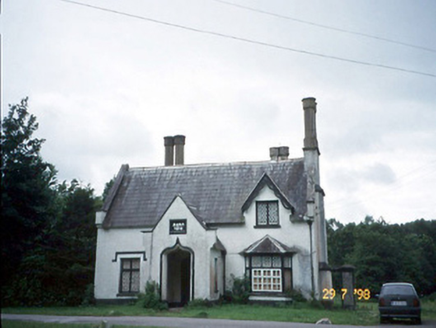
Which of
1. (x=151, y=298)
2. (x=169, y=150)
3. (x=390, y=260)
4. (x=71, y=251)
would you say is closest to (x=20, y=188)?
Answer: (x=151, y=298)

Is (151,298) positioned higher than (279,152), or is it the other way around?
(279,152)

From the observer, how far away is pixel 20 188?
1479 cm

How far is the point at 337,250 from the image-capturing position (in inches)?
2670

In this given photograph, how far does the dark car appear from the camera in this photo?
1716cm

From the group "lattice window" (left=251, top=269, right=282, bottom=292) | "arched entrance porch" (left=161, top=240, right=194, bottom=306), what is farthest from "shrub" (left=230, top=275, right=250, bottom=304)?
"arched entrance porch" (left=161, top=240, right=194, bottom=306)

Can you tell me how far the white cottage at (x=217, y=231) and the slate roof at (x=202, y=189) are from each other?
0.07 m

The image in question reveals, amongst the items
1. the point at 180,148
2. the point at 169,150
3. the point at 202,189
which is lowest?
the point at 202,189

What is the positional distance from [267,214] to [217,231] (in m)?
3.29

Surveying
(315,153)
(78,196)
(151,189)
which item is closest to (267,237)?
(315,153)

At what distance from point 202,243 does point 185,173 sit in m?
7.81

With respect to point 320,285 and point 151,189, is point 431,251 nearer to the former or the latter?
point 320,285

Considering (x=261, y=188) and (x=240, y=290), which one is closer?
(x=240, y=290)

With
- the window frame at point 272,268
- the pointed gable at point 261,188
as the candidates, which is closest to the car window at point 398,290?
the window frame at point 272,268

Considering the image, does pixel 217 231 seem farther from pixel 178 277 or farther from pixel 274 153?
pixel 274 153
